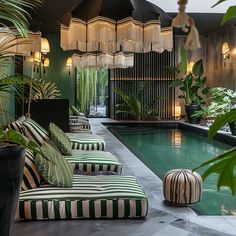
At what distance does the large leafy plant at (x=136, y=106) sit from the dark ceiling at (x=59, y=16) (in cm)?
314

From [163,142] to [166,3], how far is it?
378 centimetres

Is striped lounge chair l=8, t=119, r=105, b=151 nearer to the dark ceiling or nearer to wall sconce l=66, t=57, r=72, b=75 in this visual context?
the dark ceiling

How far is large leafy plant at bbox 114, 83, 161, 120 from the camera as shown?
14.7 m

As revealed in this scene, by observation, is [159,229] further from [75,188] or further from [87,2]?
[87,2]

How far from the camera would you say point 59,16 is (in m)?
11.8

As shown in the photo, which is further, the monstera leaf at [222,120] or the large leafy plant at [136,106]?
the large leafy plant at [136,106]

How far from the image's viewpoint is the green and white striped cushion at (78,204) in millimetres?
2701

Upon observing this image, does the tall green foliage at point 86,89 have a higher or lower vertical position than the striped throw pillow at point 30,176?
higher

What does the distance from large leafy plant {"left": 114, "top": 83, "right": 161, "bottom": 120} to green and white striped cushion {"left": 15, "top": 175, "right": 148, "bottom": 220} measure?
11.9m

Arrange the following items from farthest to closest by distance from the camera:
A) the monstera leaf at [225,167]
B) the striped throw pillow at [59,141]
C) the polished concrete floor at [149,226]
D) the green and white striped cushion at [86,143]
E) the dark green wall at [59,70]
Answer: the dark green wall at [59,70] → the green and white striped cushion at [86,143] → the striped throw pillow at [59,141] → the polished concrete floor at [149,226] → the monstera leaf at [225,167]

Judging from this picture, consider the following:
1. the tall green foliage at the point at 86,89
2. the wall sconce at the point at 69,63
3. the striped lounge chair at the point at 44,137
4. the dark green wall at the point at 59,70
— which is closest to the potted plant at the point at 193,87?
the tall green foliage at the point at 86,89

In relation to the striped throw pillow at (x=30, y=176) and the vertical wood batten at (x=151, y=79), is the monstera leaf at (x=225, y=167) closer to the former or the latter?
the striped throw pillow at (x=30, y=176)

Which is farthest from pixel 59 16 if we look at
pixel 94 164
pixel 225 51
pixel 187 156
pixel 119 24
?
pixel 94 164

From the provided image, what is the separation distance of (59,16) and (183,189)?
9.45 m
